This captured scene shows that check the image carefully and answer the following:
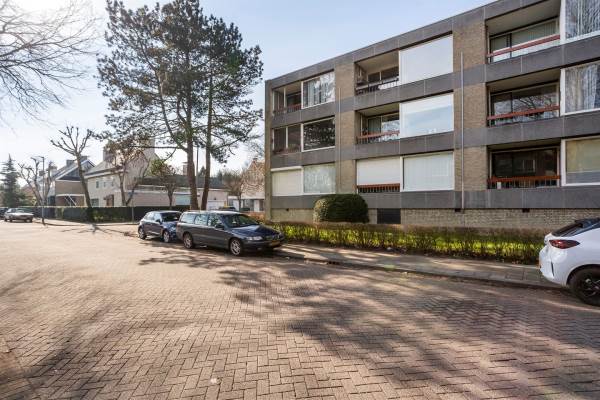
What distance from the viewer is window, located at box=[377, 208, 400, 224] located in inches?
682

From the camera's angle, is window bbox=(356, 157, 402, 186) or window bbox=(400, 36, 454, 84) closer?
window bbox=(400, 36, 454, 84)

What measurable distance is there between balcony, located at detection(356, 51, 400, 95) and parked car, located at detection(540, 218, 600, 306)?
14.0 metres

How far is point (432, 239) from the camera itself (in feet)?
34.9

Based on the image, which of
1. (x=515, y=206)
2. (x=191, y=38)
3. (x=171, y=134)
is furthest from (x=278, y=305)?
(x=191, y=38)

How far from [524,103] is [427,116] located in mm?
4255

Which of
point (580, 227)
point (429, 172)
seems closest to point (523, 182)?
point (429, 172)

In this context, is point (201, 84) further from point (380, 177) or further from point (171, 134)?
point (380, 177)

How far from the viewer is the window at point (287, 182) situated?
21.5 meters

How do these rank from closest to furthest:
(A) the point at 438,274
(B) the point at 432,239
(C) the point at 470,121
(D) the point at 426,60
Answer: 1. (A) the point at 438,274
2. (B) the point at 432,239
3. (C) the point at 470,121
4. (D) the point at 426,60

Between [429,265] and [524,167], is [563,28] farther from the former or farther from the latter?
[429,265]

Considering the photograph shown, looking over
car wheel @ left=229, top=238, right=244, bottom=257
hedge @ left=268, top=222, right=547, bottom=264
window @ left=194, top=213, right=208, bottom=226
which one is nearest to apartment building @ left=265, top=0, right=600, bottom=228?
hedge @ left=268, top=222, right=547, bottom=264

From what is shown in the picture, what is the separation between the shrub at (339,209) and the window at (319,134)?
5.89 metres

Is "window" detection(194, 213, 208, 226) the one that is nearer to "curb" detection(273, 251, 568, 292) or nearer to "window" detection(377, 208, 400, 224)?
"curb" detection(273, 251, 568, 292)

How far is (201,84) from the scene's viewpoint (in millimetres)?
17797
